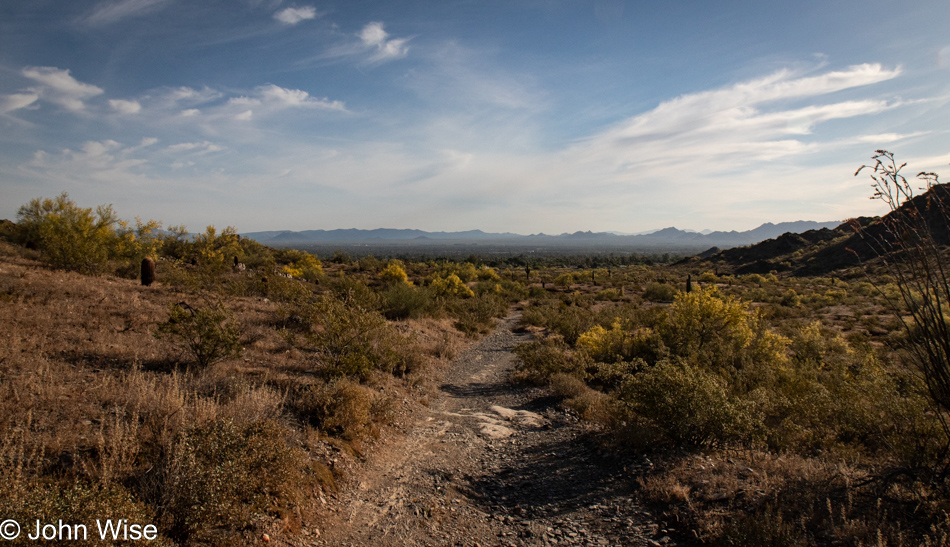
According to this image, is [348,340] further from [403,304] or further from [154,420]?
[403,304]

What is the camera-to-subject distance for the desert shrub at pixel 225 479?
3811 mm

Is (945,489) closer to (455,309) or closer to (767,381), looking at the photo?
(767,381)

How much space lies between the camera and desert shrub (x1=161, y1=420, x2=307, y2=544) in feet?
12.5

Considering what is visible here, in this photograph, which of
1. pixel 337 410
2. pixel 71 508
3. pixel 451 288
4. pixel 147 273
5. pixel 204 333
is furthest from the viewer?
pixel 451 288

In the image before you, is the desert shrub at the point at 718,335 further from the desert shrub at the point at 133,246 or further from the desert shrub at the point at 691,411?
the desert shrub at the point at 133,246

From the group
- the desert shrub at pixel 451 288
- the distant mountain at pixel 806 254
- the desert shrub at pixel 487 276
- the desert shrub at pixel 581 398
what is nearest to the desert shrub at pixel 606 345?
the desert shrub at pixel 581 398

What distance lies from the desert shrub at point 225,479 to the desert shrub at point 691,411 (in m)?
5.45

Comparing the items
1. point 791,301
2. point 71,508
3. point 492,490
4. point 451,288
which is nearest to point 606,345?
point 492,490

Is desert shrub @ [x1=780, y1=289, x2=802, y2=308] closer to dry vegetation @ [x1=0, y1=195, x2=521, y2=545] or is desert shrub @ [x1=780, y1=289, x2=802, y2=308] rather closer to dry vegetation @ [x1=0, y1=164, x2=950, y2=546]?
dry vegetation @ [x1=0, y1=164, x2=950, y2=546]

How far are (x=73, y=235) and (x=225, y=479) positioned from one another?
705 inches

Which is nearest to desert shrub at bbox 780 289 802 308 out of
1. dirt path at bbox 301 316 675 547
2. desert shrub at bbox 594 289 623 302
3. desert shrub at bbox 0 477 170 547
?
desert shrub at bbox 594 289 623 302

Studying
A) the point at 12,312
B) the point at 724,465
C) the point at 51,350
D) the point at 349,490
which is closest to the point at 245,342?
the point at 51,350

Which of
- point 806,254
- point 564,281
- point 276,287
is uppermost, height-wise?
point 806,254

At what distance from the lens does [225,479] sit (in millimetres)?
4125
